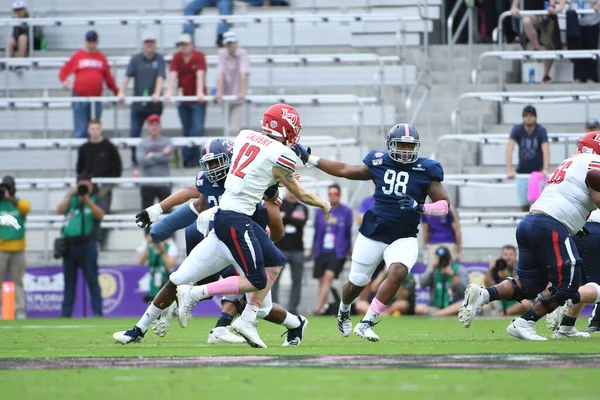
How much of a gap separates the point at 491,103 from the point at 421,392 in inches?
600

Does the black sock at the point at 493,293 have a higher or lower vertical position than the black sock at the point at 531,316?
higher

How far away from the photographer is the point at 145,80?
2148 cm

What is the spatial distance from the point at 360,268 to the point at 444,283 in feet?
20.4

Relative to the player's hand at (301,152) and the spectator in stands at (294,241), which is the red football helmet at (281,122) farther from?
the spectator in stands at (294,241)

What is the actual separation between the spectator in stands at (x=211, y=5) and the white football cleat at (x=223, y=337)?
12051 mm

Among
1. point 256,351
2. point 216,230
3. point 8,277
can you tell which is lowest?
point 8,277

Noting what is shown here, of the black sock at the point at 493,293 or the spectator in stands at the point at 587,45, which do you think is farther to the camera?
the spectator in stands at the point at 587,45

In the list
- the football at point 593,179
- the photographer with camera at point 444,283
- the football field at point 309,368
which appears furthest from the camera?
the photographer with camera at point 444,283

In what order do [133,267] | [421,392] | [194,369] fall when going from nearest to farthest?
[421,392] → [194,369] → [133,267]

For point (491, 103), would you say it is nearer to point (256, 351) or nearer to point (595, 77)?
point (595, 77)

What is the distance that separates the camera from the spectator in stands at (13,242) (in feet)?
63.1

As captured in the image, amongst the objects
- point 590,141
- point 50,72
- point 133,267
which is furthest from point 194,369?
point 50,72

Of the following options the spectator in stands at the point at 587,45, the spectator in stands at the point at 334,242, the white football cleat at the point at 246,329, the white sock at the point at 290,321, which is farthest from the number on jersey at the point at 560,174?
the spectator in stands at the point at 587,45

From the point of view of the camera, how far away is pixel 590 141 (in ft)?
38.7
